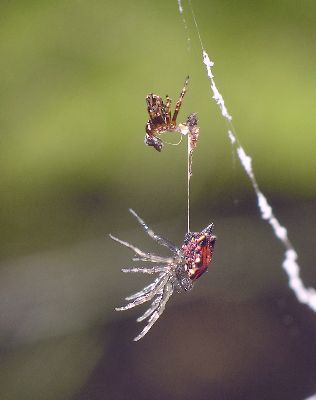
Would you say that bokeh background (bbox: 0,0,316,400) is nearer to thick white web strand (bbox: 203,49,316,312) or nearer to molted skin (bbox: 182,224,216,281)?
thick white web strand (bbox: 203,49,316,312)

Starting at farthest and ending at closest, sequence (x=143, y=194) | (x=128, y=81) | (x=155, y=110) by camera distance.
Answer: (x=143, y=194) → (x=128, y=81) → (x=155, y=110)

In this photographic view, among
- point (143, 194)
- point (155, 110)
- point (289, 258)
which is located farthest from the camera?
point (289, 258)

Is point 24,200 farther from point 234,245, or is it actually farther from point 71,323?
point 234,245

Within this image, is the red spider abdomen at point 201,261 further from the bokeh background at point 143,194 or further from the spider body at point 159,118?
the bokeh background at point 143,194

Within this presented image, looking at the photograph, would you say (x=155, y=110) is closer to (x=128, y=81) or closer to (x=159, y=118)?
(x=159, y=118)

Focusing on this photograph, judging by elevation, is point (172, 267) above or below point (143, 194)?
below

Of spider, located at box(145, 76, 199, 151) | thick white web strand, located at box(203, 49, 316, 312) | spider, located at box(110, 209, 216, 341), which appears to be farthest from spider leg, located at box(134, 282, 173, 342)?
thick white web strand, located at box(203, 49, 316, 312)

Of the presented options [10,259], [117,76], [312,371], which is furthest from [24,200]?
[312,371]

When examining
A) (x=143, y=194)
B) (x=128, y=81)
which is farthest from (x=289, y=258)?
(x=128, y=81)
